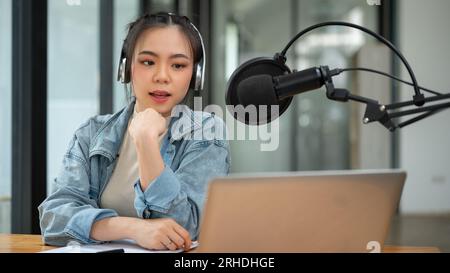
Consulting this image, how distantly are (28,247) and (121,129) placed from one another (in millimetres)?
298

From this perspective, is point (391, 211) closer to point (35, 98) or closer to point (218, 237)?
point (218, 237)

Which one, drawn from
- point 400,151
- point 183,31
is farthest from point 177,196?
point 400,151

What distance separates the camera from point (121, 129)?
106 cm

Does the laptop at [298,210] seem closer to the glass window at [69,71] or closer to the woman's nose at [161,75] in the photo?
the woman's nose at [161,75]

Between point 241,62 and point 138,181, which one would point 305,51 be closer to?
point 241,62

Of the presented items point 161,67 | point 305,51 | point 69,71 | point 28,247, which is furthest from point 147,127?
point 305,51

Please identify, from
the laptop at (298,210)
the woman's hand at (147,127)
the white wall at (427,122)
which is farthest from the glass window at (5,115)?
the white wall at (427,122)

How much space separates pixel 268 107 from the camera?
775mm

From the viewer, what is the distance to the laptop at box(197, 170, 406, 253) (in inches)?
23.6

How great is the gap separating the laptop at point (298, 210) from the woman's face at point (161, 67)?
47 centimetres

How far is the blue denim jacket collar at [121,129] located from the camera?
1.02 m

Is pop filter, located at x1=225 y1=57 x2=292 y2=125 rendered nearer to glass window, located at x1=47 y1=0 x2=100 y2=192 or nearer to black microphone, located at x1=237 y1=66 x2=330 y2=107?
black microphone, located at x1=237 y1=66 x2=330 y2=107

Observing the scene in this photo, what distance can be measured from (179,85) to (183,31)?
116 mm

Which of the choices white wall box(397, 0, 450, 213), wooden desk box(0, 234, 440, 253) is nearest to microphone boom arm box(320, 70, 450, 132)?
wooden desk box(0, 234, 440, 253)
